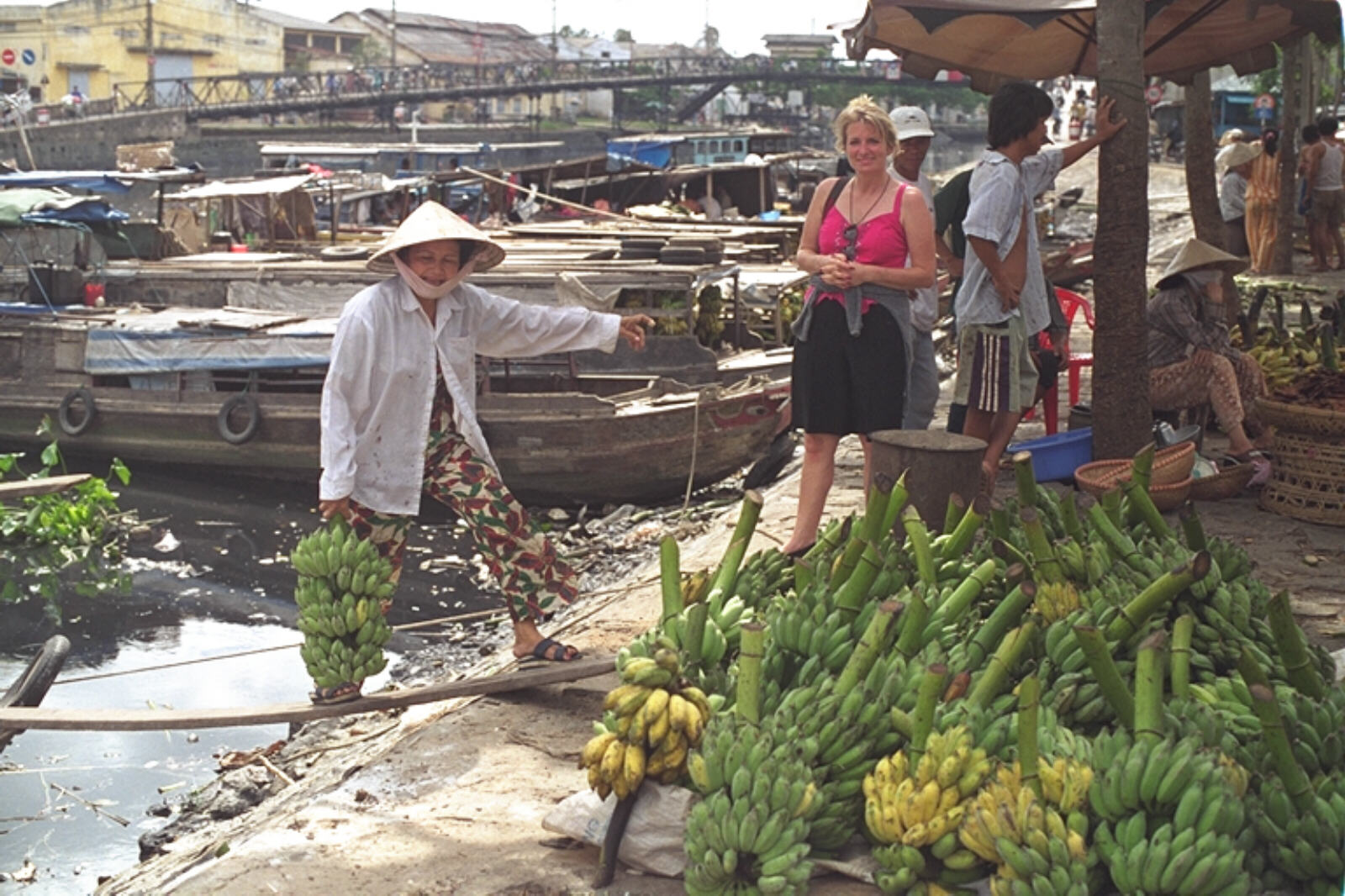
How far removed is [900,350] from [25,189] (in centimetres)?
1288

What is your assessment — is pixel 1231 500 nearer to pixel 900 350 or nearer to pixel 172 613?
pixel 900 350

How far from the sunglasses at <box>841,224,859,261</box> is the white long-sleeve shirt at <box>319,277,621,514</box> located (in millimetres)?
988

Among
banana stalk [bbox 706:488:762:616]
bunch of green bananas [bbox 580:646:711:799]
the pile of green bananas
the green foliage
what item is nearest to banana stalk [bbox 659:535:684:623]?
banana stalk [bbox 706:488:762:616]

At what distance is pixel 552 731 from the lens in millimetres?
4449

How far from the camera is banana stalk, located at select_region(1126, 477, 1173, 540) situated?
12.2 ft

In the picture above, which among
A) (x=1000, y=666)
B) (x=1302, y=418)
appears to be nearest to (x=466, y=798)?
(x=1000, y=666)

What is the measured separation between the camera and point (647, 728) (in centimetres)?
303

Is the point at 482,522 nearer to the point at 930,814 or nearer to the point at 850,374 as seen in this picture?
the point at 850,374

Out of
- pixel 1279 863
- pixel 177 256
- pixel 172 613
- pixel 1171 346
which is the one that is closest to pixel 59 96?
pixel 177 256

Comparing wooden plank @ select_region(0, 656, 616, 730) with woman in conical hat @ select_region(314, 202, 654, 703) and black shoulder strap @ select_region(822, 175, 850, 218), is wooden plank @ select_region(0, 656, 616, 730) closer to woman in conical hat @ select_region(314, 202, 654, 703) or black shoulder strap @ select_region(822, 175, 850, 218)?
woman in conical hat @ select_region(314, 202, 654, 703)

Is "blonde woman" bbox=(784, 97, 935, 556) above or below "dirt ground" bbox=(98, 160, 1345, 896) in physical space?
above

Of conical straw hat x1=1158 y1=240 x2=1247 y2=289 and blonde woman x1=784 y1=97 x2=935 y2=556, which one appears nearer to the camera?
blonde woman x1=784 y1=97 x2=935 y2=556

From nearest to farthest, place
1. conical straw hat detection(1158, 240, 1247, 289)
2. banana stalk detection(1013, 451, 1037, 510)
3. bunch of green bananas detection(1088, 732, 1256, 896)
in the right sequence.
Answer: bunch of green bananas detection(1088, 732, 1256, 896) < banana stalk detection(1013, 451, 1037, 510) < conical straw hat detection(1158, 240, 1247, 289)

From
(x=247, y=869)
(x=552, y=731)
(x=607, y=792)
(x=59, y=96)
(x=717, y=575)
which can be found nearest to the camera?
(x=607, y=792)
